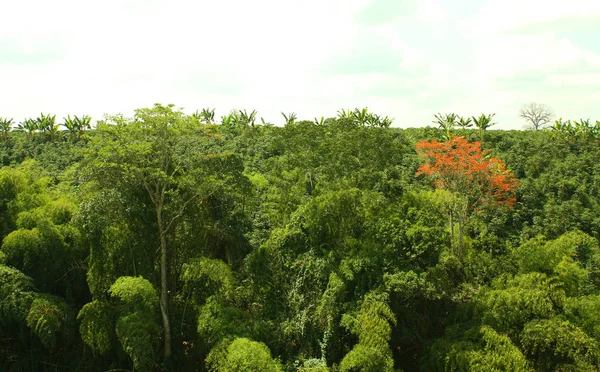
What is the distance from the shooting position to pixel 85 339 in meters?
12.0

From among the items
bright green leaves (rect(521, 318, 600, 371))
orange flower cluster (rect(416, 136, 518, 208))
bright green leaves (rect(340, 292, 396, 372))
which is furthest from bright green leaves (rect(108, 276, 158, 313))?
orange flower cluster (rect(416, 136, 518, 208))

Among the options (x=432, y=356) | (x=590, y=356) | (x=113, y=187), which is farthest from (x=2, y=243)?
(x=590, y=356)

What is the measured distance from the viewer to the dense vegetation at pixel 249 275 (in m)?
11.3

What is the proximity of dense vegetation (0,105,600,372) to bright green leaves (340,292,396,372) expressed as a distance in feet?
0.11

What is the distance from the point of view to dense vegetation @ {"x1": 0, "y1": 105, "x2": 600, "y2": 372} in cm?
1134

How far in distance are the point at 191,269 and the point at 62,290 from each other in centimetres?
513

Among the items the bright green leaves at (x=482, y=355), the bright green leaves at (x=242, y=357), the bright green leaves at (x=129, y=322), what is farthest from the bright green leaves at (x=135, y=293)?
the bright green leaves at (x=482, y=355)

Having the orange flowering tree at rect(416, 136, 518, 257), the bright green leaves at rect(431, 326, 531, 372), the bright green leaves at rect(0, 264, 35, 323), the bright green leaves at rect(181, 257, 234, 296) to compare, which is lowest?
the bright green leaves at rect(431, 326, 531, 372)

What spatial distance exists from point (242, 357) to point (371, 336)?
2924mm

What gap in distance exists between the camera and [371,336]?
36.1ft

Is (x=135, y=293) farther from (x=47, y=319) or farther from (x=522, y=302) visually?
(x=522, y=302)

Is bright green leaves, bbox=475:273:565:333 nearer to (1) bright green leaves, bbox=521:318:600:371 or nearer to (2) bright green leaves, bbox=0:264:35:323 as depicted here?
(1) bright green leaves, bbox=521:318:600:371

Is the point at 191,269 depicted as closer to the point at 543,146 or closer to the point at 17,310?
the point at 17,310

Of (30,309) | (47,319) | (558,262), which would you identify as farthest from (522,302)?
(30,309)
